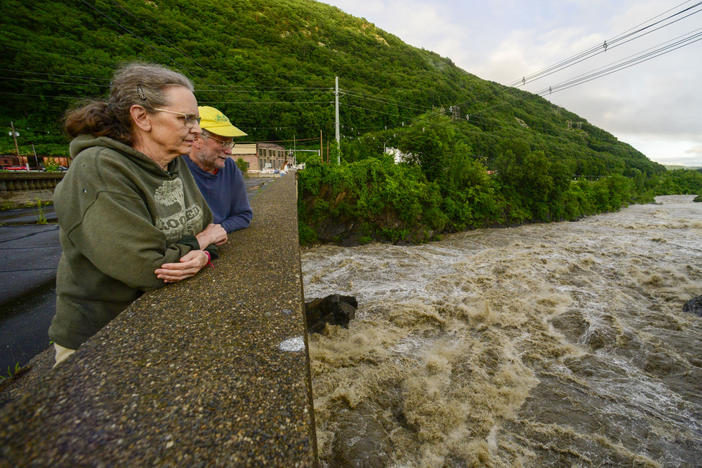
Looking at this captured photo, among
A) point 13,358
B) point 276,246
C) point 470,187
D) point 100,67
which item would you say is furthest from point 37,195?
point 100,67

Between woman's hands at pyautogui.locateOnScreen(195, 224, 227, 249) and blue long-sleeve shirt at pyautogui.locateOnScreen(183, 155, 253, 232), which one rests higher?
blue long-sleeve shirt at pyautogui.locateOnScreen(183, 155, 253, 232)

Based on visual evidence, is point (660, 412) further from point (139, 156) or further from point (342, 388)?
point (139, 156)

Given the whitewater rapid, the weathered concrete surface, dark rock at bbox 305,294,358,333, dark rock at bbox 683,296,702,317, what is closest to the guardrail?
the whitewater rapid

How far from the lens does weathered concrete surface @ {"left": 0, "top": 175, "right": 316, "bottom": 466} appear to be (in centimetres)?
84

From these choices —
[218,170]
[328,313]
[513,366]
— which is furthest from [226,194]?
[513,366]

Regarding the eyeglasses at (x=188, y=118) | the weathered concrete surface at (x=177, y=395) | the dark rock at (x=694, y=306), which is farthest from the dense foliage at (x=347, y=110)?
the dark rock at (x=694, y=306)

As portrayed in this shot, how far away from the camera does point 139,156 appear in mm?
1676

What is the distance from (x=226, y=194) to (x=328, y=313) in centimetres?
373

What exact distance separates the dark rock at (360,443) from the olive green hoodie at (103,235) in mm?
Answer: 2781

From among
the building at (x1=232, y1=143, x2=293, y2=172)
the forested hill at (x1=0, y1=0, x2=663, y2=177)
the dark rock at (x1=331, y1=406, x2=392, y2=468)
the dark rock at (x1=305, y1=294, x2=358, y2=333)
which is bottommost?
the dark rock at (x1=331, y1=406, x2=392, y2=468)

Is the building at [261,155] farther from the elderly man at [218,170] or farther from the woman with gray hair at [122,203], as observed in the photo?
the woman with gray hair at [122,203]

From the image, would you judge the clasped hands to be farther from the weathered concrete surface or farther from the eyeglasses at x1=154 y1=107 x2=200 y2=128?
the eyeglasses at x1=154 y1=107 x2=200 y2=128

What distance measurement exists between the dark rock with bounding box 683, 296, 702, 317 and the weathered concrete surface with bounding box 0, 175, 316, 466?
9665mm

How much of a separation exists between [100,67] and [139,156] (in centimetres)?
7123
